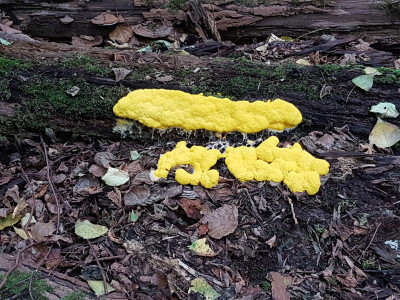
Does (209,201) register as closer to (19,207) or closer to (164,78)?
(164,78)

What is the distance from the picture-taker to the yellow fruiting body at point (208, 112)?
3.76 metres

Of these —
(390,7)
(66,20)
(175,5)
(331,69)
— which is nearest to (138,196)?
(331,69)

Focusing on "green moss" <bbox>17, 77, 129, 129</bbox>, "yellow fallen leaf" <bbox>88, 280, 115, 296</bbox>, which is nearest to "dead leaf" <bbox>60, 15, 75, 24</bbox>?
"green moss" <bbox>17, 77, 129, 129</bbox>

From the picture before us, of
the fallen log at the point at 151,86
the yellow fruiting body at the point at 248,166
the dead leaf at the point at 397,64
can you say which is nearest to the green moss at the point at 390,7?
the dead leaf at the point at 397,64

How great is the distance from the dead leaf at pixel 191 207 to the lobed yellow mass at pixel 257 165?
19 cm

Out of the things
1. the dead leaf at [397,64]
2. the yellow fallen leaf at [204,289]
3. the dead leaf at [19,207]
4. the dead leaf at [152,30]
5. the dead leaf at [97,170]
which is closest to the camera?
the yellow fallen leaf at [204,289]

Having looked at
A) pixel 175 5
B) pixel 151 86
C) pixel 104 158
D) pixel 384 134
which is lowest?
pixel 104 158

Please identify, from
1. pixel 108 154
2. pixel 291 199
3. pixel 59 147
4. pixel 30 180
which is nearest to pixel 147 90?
pixel 108 154

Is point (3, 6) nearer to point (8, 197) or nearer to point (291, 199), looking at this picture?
point (8, 197)

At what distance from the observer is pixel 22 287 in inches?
107

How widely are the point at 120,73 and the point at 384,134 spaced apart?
294 cm

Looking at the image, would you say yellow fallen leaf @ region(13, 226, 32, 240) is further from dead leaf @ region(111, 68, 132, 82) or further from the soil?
dead leaf @ region(111, 68, 132, 82)

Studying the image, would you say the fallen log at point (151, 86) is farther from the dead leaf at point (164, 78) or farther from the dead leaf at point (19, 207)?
the dead leaf at point (19, 207)

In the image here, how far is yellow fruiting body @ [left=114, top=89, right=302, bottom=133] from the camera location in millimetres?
3762
